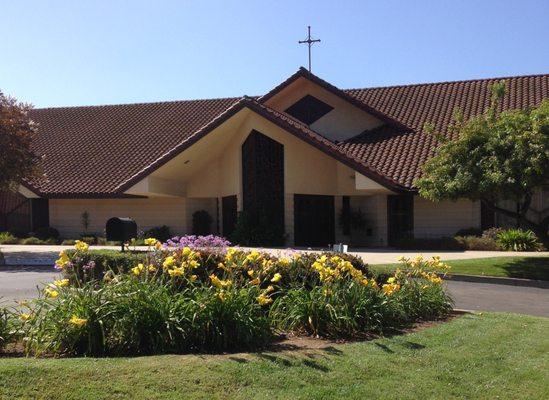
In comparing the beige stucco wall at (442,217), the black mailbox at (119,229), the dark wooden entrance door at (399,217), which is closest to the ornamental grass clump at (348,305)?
the black mailbox at (119,229)

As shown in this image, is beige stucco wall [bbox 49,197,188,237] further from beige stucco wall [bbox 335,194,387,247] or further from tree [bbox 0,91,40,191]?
beige stucco wall [bbox 335,194,387,247]

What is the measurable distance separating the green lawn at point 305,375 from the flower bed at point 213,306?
1.65 ft

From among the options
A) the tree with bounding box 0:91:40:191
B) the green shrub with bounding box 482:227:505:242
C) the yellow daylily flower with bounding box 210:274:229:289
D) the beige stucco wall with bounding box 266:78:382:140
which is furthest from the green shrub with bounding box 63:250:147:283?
the beige stucco wall with bounding box 266:78:382:140

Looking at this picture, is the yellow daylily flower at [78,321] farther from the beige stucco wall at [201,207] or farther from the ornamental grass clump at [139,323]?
the beige stucco wall at [201,207]

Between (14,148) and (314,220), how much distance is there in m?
11.9

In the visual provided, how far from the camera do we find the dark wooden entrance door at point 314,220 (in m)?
26.5

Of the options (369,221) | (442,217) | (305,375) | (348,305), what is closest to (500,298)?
(348,305)

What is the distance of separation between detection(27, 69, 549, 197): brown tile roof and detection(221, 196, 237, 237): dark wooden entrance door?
3.38 metres

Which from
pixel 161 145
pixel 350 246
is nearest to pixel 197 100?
pixel 161 145

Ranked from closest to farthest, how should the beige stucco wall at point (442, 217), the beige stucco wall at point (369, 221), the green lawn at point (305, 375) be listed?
the green lawn at point (305, 375), the beige stucco wall at point (442, 217), the beige stucco wall at point (369, 221)

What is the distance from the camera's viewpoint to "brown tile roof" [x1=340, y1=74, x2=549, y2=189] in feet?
86.6

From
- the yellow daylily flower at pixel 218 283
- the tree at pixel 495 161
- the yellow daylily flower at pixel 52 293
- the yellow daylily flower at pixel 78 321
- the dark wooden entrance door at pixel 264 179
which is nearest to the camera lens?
the yellow daylily flower at pixel 78 321

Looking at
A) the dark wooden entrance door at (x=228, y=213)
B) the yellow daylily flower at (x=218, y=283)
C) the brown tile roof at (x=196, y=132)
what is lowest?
the yellow daylily flower at (x=218, y=283)

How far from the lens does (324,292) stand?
8422 mm
